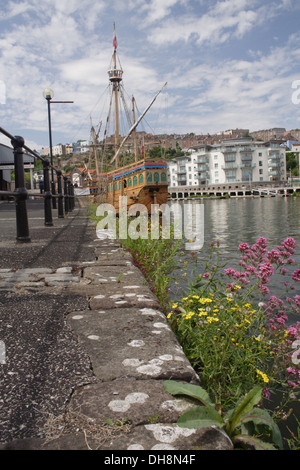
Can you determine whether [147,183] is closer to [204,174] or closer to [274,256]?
[274,256]

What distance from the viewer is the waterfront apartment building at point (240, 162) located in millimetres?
100375

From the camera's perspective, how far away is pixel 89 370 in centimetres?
171

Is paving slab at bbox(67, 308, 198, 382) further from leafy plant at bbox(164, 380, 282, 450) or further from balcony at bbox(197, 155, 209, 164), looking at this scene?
balcony at bbox(197, 155, 209, 164)

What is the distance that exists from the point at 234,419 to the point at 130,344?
69 centimetres

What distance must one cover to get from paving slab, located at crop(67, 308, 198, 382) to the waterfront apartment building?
9850 centimetres

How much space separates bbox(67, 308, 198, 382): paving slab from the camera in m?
1.71

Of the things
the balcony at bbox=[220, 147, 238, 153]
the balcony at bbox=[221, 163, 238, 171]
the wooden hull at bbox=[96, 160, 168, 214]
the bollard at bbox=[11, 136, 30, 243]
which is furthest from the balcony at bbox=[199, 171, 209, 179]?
the bollard at bbox=[11, 136, 30, 243]

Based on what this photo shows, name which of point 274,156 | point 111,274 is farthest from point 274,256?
point 274,156

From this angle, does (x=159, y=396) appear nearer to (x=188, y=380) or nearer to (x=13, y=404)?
(x=188, y=380)

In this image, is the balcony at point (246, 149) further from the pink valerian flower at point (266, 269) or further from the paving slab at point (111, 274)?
the pink valerian flower at point (266, 269)

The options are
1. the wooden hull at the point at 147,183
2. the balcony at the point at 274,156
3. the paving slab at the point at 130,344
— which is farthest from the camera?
the balcony at the point at 274,156

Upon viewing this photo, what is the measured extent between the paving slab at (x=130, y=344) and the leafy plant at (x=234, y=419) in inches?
7.1

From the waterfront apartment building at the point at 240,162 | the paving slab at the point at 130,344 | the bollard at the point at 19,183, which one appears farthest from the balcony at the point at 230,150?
the paving slab at the point at 130,344
